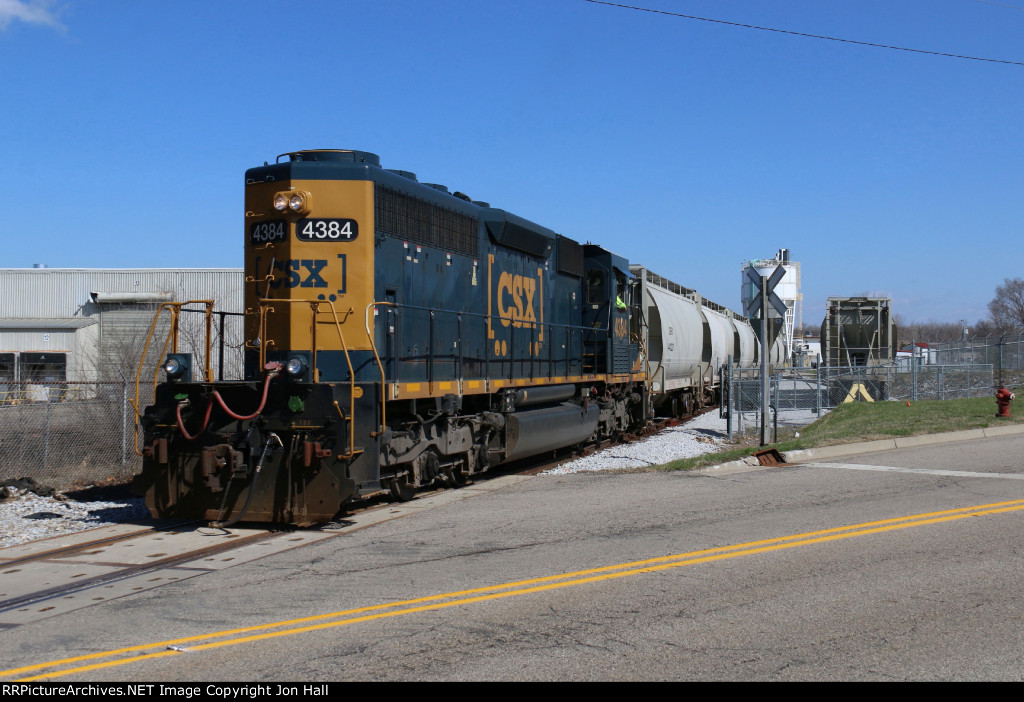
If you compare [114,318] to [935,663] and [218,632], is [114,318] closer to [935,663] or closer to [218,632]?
[218,632]

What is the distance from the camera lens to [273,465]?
9508mm

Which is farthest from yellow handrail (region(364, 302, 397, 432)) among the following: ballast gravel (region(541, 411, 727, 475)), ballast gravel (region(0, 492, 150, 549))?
ballast gravel (region(541, 411, 727, 475))

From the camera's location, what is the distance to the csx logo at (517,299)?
46.0 ft

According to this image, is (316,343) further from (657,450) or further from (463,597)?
(657,450)

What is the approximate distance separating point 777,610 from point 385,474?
5828 millimetres

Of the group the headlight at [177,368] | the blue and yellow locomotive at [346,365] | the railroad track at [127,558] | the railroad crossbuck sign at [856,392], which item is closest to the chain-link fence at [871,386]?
the railroad crossbuck sign at [856,392]

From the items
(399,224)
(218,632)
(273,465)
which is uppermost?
(399,224)

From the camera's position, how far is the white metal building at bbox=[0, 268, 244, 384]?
37.4 meters

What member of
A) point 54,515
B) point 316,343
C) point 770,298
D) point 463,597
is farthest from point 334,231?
point 770,298

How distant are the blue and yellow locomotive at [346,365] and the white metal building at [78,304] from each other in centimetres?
2585

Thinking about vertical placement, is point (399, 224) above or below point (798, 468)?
above

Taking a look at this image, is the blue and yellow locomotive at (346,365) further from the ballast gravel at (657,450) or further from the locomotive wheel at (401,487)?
the ballast gravel at (657,450)

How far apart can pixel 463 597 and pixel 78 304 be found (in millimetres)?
41935

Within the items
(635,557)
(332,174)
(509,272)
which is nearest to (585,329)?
(509,272)
